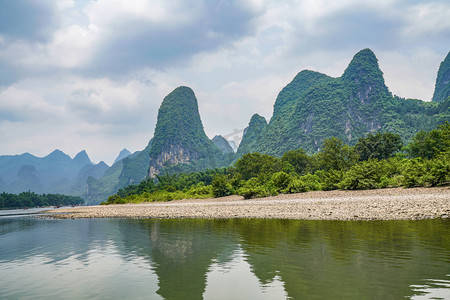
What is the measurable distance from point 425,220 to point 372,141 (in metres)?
51.2

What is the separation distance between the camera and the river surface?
248 inches

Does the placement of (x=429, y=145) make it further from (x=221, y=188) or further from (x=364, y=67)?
(x=364, y=67)

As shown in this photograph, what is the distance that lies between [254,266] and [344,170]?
33711mm

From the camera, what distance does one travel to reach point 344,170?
38.5 metres

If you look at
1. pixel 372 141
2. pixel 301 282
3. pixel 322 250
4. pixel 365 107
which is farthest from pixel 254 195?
pixel 365 107

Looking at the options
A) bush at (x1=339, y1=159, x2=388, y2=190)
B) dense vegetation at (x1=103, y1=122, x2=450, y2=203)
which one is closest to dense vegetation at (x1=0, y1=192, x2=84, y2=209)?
dense vegetation at (x1=103, y1=122, x2=450, y2=203)

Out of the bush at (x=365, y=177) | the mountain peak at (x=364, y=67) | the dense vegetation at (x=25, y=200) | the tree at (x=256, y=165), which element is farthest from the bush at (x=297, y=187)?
the mountain peak at (x=364, y=67)

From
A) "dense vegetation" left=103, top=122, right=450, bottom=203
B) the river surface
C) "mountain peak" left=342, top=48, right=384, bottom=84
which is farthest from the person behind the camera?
"mountain peak" left=342, top=48, right=384, bottom=84

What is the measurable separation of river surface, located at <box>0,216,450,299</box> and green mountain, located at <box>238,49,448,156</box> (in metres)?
144

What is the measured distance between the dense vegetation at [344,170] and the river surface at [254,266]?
487 inches

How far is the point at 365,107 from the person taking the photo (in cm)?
16050

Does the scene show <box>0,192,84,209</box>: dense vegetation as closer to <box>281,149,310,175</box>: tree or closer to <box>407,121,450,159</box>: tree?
<box>281,149,310,175</box>: tree

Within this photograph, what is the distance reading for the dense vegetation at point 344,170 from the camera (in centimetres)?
2384

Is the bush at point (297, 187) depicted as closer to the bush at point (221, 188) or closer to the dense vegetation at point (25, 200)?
the bush at point (221, 188)
